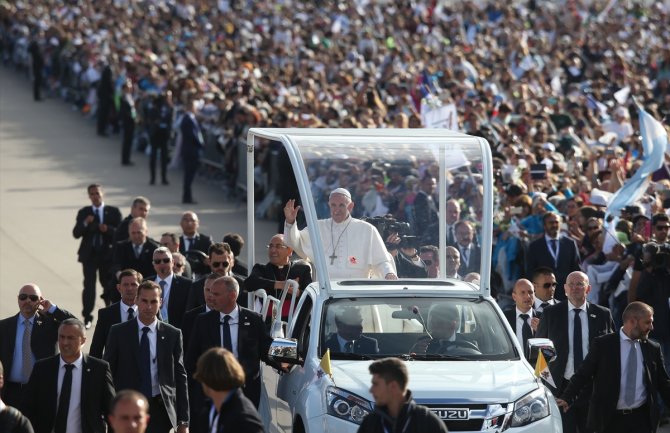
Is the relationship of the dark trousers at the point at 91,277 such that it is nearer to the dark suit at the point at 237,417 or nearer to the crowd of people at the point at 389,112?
the crowd of people at the point at 389,112

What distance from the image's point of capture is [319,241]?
39.2ft

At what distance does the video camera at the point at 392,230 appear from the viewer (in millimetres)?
12703

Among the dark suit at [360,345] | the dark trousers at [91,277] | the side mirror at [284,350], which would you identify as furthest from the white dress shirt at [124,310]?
the dark trousers at [91,277]

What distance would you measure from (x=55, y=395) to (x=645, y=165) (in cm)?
964

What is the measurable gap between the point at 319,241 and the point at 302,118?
1342cm

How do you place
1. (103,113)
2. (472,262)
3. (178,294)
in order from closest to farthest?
(472,262) → (178,294) → (103,113)

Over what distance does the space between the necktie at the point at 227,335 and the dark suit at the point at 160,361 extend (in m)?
0.48

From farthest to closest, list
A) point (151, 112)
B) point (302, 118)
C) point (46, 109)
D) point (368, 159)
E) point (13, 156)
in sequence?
point (46, 109) → point (13, 156) → point (151, 112) → point (302, 118) → point (368, 159)

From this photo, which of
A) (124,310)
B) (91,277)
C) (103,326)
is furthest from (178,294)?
(91,277)

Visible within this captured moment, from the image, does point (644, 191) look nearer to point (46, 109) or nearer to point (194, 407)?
point (194, 407)

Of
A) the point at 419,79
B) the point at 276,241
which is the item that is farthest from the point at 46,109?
the point at 276,241

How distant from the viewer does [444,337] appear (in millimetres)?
11125

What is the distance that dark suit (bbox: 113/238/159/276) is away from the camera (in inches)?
646

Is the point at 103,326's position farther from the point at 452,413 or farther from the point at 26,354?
the point at 452,413
